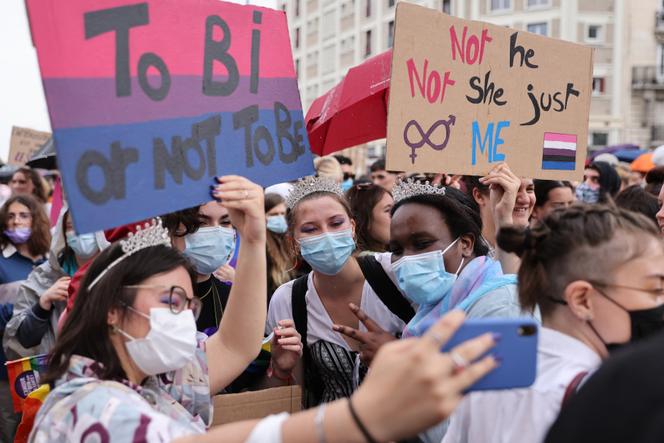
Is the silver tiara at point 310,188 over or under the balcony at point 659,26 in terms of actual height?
under

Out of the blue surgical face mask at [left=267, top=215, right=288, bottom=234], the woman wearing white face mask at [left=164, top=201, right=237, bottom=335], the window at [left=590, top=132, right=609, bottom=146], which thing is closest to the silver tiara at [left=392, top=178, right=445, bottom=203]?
the woman wearing white face mask at [left=164, top=201, right=237, bottom=335]

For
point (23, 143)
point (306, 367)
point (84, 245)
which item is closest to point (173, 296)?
point (306, 367)

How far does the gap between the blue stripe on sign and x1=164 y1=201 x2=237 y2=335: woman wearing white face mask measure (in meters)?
1.63

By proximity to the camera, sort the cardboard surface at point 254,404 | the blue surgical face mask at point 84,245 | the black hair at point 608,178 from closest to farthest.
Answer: the cardboard surface at point 254,404, the blue surgical face mask at point 84,245, the black hair at point 608,178

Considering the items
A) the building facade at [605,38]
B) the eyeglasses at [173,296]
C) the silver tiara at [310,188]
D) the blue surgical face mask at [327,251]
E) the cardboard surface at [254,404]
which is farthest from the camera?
the building facade at [605,38]

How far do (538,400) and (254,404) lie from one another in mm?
1374

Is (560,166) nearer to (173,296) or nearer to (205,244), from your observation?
(205,244)

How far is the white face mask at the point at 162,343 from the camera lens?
2.28 metres

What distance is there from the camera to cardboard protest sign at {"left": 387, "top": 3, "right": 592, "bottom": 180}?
321 cm

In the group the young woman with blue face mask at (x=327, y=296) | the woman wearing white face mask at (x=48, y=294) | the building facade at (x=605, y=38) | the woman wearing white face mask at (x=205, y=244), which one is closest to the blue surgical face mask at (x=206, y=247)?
the woman wearing white face mask at (x=205, y=244)

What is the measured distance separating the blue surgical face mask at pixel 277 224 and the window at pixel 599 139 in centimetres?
3557

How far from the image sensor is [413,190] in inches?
143

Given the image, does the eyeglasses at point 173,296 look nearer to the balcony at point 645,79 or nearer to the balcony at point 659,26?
the balcony at point 645,79

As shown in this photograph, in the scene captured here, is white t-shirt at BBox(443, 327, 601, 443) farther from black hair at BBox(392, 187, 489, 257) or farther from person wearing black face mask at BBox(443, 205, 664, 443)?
black hair at BBox(392, 187, 489, 257)
